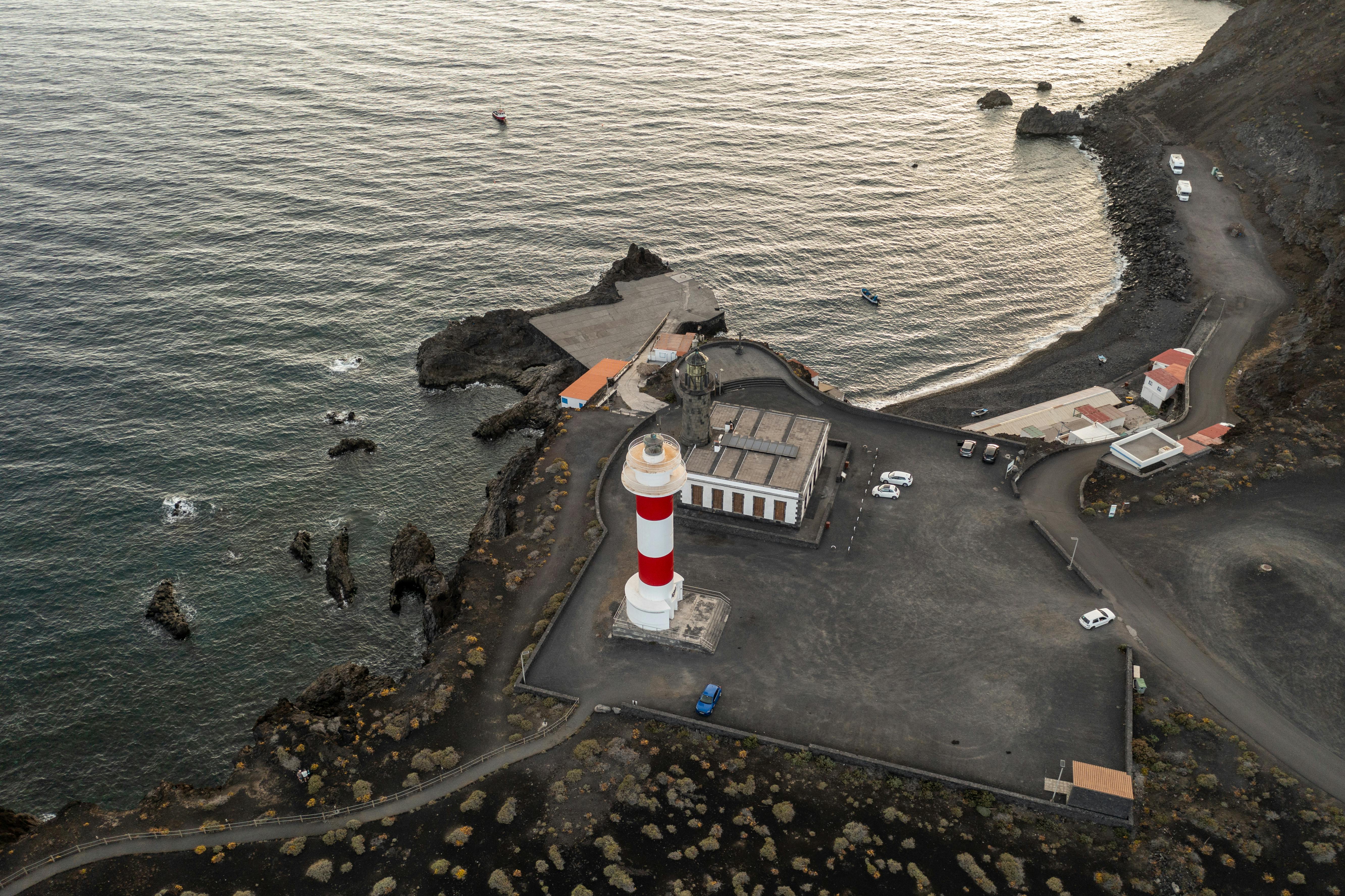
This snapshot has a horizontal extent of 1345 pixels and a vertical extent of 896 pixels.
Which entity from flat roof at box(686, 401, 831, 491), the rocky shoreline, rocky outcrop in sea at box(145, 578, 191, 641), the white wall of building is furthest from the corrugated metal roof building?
rocky outcrop in sea at box(145, 578, 191, 641)

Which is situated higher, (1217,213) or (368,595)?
(1217,213)

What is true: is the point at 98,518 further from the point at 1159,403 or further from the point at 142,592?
the point at 1159,403

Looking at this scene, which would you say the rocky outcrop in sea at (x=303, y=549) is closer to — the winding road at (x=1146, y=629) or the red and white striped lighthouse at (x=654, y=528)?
the winding road at (x=1146, y=629)

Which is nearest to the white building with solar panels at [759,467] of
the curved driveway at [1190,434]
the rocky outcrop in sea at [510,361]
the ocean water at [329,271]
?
the curved driveway at [1190,434]

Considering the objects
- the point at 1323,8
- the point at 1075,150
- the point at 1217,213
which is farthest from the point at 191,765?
the point at 1323,8

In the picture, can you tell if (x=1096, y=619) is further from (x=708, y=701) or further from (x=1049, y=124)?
(x=1049, y=124)

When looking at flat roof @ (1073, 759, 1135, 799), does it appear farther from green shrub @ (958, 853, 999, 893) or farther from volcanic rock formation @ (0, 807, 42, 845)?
volcanic rock formation @ (0, 807, 42, 845)
